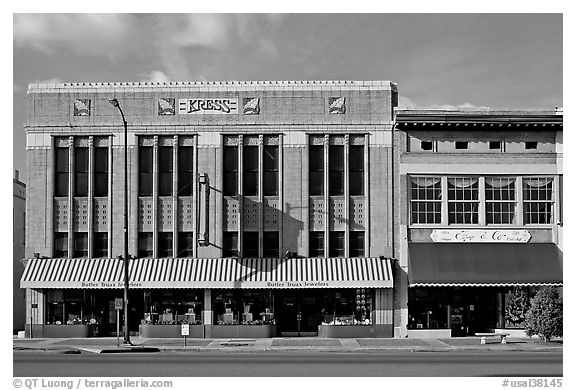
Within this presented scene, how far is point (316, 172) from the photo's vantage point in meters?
41.1

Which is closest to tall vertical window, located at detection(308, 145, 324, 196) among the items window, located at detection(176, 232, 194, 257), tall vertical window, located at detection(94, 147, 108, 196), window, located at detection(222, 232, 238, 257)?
window, located at detection(222, 232, 238, 257)

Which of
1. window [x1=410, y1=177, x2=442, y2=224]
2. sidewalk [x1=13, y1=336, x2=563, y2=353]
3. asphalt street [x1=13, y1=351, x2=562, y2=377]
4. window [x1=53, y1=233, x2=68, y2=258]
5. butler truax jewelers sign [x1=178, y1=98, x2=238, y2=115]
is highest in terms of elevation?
butler truax jewelers sign [x1=178, y1=98, x2=238, y2=115]

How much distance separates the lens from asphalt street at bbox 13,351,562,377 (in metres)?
24.1

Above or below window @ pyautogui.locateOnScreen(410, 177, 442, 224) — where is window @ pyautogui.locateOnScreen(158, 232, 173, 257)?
below

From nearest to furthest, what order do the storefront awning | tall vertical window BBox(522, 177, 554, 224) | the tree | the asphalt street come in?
the asphalt street
the tree
the storefront awning
tall vertical window BBox(522, 177, 554, 224)

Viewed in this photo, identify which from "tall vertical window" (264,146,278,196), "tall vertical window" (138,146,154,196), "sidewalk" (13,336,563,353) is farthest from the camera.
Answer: "tall vertical window" (138,146,154,196)

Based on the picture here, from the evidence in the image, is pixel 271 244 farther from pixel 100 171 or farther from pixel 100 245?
pixel 100 171

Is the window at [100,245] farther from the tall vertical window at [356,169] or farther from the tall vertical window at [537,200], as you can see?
the tall vertical window at [537,200]

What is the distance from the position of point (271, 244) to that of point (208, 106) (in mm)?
7798

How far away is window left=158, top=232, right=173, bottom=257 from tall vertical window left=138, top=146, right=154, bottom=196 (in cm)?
225

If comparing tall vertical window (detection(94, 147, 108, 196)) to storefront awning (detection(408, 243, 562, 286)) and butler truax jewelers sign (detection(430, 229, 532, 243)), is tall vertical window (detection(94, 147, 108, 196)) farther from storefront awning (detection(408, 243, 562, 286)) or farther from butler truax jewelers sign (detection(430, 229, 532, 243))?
butler truax jewelers sign (detection(430, 229, 532, 243))

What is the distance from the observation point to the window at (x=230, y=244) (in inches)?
1614

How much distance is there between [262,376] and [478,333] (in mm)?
20033

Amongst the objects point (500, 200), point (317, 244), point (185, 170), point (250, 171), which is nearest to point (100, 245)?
point (185, 170)
